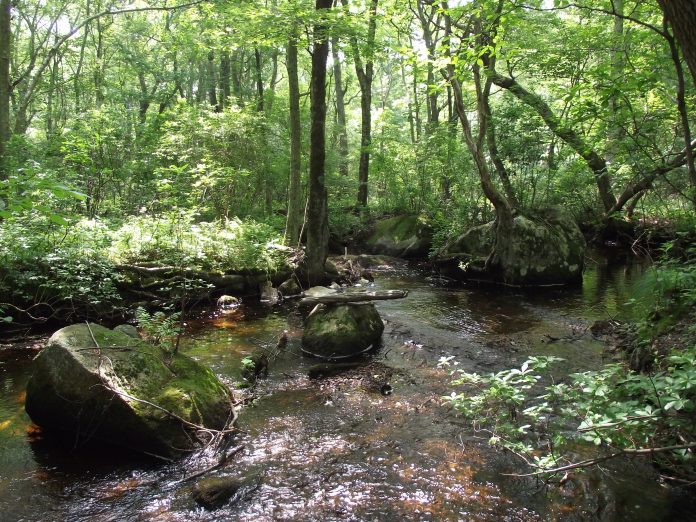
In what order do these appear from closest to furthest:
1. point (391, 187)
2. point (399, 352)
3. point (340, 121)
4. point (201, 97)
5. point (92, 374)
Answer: point (92, 374), point (399, 352), point (391, 187), point (340, 121), point (201, 97)

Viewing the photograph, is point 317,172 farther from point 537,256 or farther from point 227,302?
point 537,256

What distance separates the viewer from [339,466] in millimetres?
4164

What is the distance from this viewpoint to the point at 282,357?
23.3 ft

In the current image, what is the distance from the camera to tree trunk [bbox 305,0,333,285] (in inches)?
406

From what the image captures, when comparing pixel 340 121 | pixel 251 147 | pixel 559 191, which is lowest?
pixel 559 191

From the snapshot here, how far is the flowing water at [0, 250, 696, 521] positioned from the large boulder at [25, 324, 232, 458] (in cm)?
20

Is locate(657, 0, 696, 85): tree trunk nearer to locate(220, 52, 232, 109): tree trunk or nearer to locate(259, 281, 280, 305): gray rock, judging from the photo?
locate(259, 281, 280, 305): gray rock

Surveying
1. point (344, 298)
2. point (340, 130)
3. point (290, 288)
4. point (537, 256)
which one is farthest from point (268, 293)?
point (340, 130)

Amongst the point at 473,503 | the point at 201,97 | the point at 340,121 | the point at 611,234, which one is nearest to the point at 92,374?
the point at 473,503

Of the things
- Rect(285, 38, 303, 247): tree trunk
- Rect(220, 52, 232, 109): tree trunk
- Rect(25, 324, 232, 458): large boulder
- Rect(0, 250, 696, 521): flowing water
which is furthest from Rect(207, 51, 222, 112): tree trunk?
Rect(25, 324, 232, 458): large boulder

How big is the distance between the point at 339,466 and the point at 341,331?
10.6 ft

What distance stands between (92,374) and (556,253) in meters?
11.3

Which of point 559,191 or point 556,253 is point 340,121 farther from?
point 556,253

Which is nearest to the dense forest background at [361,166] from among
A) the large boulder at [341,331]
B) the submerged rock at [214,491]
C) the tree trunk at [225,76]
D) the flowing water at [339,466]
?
the tree trunk at [225,76]
